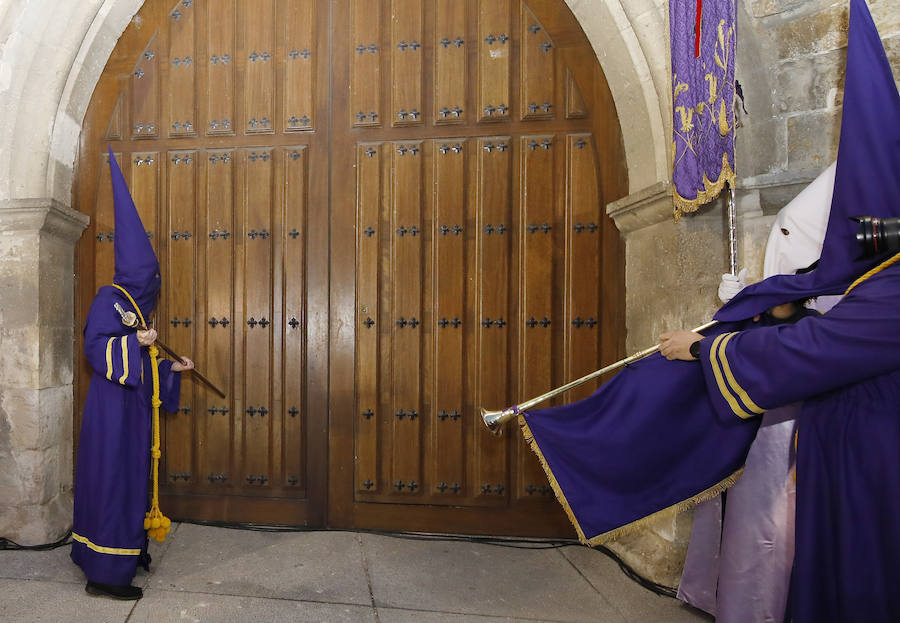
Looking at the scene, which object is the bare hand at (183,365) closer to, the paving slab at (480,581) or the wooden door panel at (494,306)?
the paving slab at (480,581)

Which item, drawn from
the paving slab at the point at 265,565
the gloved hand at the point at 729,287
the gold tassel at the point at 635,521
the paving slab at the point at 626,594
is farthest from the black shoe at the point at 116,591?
the gloved hand at the point at 729,287

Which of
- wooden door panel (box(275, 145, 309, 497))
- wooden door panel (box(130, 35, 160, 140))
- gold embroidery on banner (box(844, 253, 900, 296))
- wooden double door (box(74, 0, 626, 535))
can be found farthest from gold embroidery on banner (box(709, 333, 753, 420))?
wooden door panel (box(130, 35, 160, 140))

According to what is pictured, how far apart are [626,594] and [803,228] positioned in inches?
70.7

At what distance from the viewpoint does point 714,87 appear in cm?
223

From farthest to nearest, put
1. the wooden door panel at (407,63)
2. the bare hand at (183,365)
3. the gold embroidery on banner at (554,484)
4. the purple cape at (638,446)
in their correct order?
the wooden door panel at (407,63) < the bare hand at (183,365) < the gold embroidery on banner at (554,484) < the purple cape at (638,446)

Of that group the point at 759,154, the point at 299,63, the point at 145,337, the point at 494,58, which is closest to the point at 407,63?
the point at 494,58

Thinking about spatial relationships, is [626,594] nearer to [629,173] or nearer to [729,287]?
[729,287]

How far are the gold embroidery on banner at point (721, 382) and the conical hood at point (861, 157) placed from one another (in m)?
0.34

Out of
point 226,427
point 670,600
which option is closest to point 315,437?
point 226,427

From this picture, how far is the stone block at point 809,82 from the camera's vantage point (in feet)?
7.86

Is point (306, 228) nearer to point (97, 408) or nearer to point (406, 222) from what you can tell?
point (406, 222)

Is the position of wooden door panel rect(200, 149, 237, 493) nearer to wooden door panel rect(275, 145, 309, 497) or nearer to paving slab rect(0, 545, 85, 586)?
wooden door panel rect(275, 145, 309, 497)

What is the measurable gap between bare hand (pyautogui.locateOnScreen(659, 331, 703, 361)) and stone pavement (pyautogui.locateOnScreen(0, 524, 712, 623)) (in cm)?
125

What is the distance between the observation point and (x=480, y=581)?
2.70m
